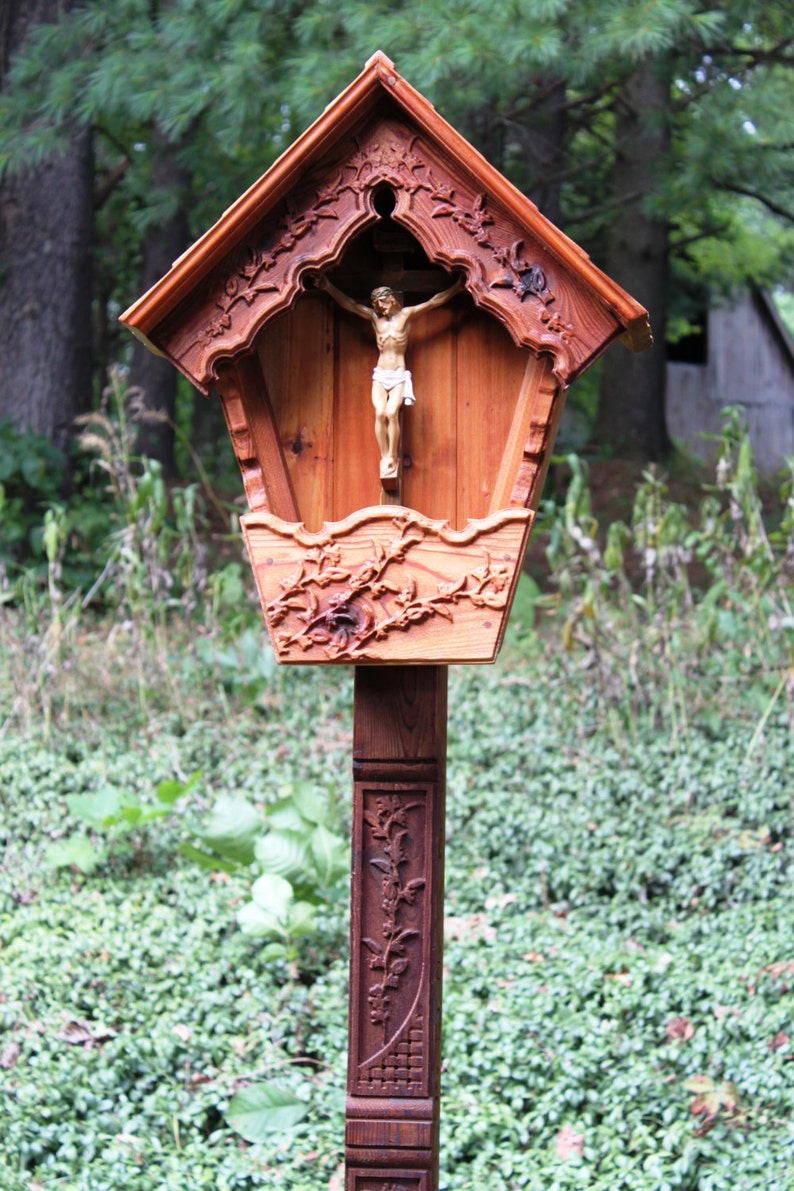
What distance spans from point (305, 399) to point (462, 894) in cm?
251

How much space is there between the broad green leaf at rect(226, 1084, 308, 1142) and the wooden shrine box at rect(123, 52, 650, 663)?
5.50 feet

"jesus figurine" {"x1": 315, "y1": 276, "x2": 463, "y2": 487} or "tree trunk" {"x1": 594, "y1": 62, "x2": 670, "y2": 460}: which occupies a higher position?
"tree trunk" {"x1": 594, "y1": 62, "x2": 670, "y2": 460}

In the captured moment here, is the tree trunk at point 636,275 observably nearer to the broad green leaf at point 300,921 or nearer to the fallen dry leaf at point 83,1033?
the broad green leaf at point 300,921

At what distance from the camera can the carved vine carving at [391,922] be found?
252 centimetres

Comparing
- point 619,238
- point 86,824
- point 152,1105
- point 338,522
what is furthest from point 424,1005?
point 619,238

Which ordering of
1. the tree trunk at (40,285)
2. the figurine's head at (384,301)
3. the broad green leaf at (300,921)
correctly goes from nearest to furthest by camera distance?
the figurine's head at (384,301)
the broad green leaf at (300,921)
the tree trunk at (40,285)

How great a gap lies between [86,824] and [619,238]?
649 cm

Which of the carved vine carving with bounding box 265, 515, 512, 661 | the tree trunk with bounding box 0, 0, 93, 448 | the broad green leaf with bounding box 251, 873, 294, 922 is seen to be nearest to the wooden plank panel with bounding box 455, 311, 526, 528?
the carved vine carving with bounding box 265, 515, 512, 661

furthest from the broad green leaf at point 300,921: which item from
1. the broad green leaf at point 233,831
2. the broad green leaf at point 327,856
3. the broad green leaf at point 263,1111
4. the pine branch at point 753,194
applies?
the pine branch at point 753,194

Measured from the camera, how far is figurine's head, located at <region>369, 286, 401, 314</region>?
2363 mm

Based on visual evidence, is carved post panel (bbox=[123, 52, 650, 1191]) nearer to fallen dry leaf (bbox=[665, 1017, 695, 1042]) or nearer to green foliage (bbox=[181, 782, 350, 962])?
fallen dry leaf (bbox=[665, 1017, 695, 1042])

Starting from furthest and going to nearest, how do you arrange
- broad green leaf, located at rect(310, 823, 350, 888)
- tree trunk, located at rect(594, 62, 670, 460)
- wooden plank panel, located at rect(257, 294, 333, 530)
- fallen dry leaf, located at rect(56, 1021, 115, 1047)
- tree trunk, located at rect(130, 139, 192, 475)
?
1. tree trunk, located at rect(130, 139, 192, 475)
2. tree trunk, located at rect(594, 62, 670, 460)
3. broad green leaf, located at rect(310, 823, 350, 888)
4. fallen dry leaf, located at rect(56, 1021, 115, 1047)
5. wooden plank panel, located at rect(257, 294, 333, 530)

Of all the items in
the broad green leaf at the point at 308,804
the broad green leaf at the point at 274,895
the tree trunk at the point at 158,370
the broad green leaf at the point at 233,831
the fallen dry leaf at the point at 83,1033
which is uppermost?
the tree trunk at the point at 158,370

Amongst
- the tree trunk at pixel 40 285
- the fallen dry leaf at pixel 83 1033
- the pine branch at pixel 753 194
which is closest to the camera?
the fallen dry leaf at pixel 83 1033
